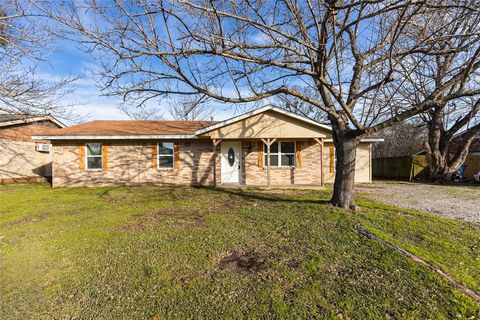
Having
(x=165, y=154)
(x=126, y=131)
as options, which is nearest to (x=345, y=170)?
(x=165, y=154)

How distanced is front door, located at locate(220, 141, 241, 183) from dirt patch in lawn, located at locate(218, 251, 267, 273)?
8.55 m

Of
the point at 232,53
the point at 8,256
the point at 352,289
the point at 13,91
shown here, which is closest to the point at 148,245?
the point at 8,256

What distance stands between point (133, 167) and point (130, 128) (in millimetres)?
2242

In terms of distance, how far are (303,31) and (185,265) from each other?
178 inches

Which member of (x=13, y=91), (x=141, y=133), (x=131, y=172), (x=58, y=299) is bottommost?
(x=58, y=299)

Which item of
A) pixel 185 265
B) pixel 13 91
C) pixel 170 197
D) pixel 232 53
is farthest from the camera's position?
pixel 170 197

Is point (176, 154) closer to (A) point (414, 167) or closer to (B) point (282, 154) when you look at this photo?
(B) point (282, 154)

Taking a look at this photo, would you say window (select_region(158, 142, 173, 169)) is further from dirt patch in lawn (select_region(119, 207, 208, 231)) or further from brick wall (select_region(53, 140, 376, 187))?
dirt patch in lawn (select_region(119, 207, 208, 231))

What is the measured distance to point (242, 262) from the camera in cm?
391

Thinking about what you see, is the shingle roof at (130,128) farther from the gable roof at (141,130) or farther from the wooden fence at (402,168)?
the wooden fence at (402,168)

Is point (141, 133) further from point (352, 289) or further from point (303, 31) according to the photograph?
point (352, 289)

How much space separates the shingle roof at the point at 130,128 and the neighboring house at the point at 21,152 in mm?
2126

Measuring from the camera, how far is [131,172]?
12.5 metres

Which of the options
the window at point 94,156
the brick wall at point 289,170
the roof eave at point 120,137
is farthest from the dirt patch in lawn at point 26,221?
the brick wall at point 289,170
